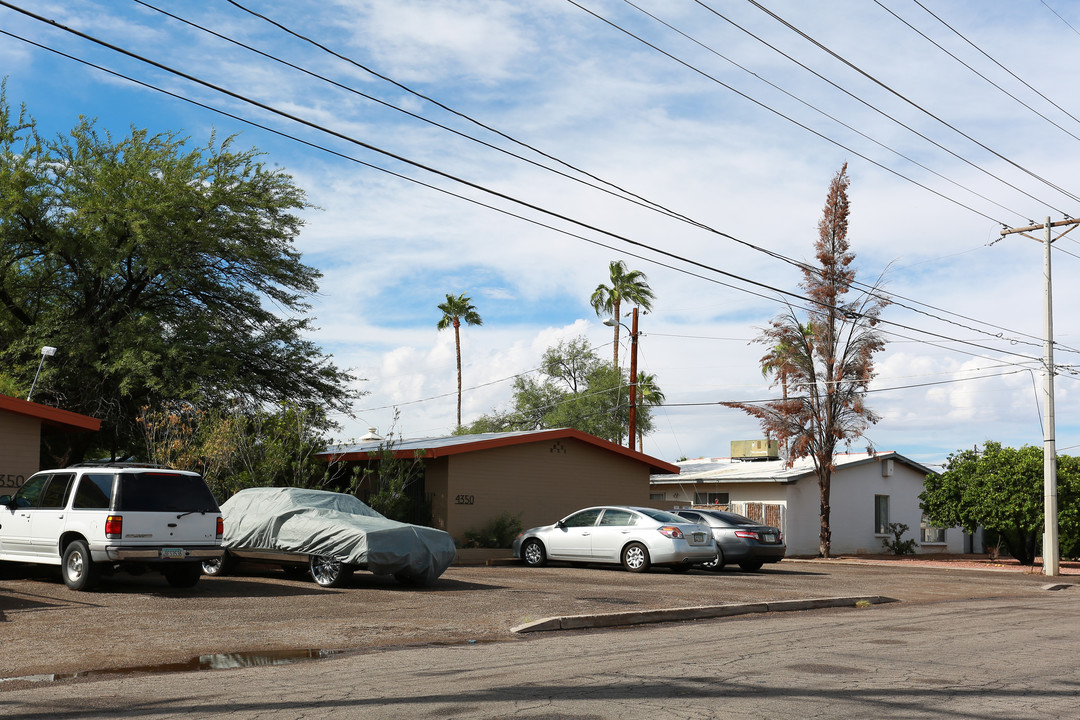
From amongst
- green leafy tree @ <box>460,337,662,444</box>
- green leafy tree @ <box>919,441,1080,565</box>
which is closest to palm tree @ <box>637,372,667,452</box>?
green leafy tree @ <box>460,337,662,444</box>

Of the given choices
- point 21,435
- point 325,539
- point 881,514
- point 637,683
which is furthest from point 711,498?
point 637,683

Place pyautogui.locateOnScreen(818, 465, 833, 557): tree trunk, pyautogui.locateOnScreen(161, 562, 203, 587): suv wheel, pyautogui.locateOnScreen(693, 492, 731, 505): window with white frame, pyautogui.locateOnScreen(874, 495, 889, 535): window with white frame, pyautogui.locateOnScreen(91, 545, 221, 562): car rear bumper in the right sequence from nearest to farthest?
pyautogui.locateOnScreen(91, 545, 221, 562): car rear bumper < pyautogui.locateOnScreen(161, 562, 203, 587): suv wheel < pyautogui.locateOnScreen(818, 465, 833, 557): tree trunk < pyautogui.locateOnScreen(693, 492, 731, 505): window with white frame < pyautogui.locateOnScreen(874, 495, 889, 535): window with white frame

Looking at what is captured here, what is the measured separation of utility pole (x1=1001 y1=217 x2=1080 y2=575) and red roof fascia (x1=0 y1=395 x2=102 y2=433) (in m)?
23.5

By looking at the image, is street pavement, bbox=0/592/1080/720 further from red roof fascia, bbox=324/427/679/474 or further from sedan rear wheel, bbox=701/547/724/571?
red roof fascia, bbox=324/427/679/474

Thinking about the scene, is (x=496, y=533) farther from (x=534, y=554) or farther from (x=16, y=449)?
(x=16, y=449)

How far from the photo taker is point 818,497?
123 ft

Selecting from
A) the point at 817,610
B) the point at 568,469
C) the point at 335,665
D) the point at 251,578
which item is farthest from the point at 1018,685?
the point at 568,469

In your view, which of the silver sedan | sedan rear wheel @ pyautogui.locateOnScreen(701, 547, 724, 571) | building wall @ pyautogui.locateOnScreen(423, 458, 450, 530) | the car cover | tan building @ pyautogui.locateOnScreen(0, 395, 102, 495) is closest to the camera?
the car cover

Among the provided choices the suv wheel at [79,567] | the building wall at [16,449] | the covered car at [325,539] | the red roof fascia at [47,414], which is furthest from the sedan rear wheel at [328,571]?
the building wall at [16,449]

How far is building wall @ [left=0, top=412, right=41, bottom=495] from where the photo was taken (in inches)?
715

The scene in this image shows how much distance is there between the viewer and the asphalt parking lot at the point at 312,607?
9.84 meters

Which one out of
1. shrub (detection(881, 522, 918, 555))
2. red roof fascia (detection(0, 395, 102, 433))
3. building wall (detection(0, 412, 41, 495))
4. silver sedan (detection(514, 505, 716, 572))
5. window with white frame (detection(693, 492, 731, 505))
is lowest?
shrub (detection(881, 522, 918, 555))

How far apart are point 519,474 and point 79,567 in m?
14.6

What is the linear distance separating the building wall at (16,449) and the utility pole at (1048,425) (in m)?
24.3
